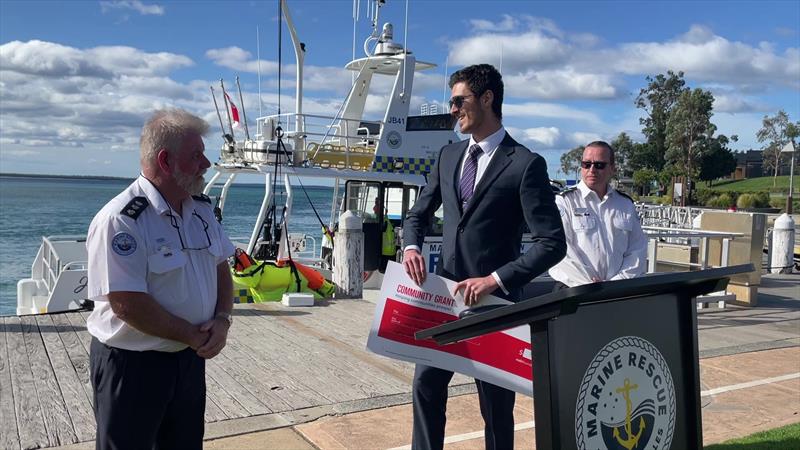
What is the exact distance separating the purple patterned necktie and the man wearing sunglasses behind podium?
1.52m

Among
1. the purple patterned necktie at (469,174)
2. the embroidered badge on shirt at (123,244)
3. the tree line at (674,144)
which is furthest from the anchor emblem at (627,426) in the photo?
the tree line at (674,144)

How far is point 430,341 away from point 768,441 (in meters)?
2.63

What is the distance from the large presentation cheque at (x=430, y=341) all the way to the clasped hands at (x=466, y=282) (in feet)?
0.10

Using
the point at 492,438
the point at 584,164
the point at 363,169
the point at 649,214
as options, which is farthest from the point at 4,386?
the point at 649,214

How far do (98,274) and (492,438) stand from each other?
5.93 ft

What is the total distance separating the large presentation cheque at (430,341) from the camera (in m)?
2.85

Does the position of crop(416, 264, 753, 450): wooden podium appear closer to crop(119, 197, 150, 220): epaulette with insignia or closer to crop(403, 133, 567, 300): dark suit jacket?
crop(403, 133, 567, 300): dark suit jacket

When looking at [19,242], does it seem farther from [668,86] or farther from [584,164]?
[668,86]

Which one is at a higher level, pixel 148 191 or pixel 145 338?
pixel 148 191

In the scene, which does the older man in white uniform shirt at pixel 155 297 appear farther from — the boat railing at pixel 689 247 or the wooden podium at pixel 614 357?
the boat railing at pixel 689 247

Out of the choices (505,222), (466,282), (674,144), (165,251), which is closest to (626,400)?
(466,282)

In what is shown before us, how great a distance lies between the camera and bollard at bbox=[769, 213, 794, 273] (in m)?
15.1

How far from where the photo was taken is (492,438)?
3119 millimetres

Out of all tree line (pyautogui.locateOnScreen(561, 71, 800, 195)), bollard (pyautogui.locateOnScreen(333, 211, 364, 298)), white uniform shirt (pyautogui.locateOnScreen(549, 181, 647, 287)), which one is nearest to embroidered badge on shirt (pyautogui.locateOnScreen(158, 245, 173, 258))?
white uniform shirt (pyautogui.locateOnScreen(549, 181, 647, 287))
